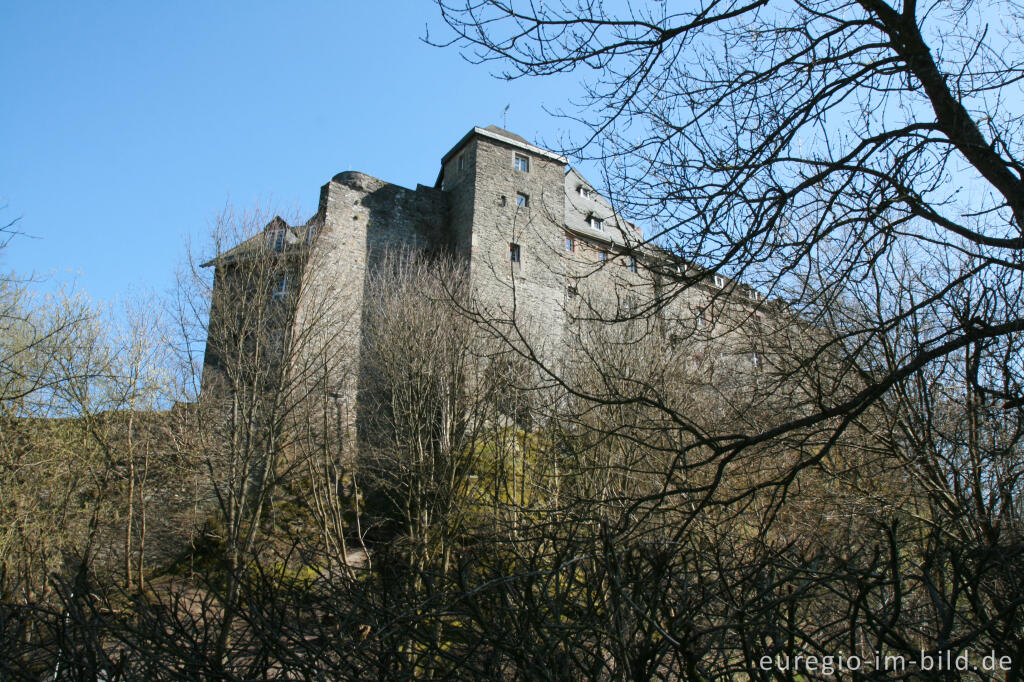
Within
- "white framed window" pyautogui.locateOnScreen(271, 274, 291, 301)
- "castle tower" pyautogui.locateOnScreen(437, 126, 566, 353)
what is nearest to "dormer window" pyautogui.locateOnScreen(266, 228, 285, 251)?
"white framed window" pyautogui.locateOnScreen(271, 274, 291, 301)

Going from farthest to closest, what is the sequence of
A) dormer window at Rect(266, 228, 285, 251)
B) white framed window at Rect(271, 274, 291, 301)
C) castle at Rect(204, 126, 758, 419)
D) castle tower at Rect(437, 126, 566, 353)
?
castle tower at Rect(437, 126, 566, 353) < castle at Rect(204, 126, 758, 419) < dormer window at Rect(266, 228, 285, 251) < white framed window at Rect(271, 274, 291, 301)

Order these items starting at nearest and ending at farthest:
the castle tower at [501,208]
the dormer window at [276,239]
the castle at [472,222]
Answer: the dormer window at [276,239] → the castle at [472,222] → the castle tower at [501,208]

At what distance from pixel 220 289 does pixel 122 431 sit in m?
4.04

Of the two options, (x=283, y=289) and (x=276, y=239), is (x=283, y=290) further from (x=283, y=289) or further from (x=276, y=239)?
(x=276, y=239)

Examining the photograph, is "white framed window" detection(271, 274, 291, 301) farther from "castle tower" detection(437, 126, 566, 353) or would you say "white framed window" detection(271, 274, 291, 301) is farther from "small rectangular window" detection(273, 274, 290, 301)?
"castle tower" detection(437, 126, 566, 353)

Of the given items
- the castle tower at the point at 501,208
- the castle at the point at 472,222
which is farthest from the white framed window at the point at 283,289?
the castle tower at the point at 501,208

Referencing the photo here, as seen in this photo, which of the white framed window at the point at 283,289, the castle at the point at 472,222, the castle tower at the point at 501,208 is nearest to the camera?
the white framed window at the point at 283,289

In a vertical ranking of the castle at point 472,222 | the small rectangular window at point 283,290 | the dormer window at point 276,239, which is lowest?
the small rectangular window at point 283,290

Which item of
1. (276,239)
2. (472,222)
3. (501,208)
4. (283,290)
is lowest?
(283,290)

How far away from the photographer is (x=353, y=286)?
2150cm

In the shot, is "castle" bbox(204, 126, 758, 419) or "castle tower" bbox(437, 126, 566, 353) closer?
"castle" bbox(204, 126, 758, 419)

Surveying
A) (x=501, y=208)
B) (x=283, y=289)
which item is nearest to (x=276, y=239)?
(x=283, y=289)

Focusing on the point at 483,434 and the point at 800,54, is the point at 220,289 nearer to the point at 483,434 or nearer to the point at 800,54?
the point at 483,434

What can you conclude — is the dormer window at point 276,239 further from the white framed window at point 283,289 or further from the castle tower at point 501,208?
the castle tower at point 501,208
